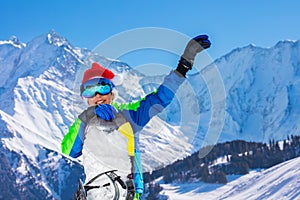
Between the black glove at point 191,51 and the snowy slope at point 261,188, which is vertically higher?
the snowy slope at point 261,188

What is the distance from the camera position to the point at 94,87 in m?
4.97

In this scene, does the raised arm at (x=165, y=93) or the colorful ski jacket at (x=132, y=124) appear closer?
the colorful ski jacket at (x=132, y=124)

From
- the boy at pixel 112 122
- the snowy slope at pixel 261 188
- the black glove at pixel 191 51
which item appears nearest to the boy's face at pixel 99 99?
the boy at pixel 112 122

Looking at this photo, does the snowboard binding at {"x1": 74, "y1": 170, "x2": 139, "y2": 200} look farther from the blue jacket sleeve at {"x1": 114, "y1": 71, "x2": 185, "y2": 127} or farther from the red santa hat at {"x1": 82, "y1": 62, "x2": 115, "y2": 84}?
the red santa hat at {"x1": 82, "y1": 62, "x2": 115, "y2": 84}

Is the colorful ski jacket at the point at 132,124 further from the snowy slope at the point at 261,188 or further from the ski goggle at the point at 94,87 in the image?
the snowy slope at the point at 261,188

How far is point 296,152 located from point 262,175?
62.8m

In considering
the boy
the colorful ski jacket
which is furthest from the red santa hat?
the colorful ski jacket

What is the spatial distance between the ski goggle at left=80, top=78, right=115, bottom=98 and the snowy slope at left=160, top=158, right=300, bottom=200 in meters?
74.3

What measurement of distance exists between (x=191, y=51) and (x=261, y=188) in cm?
10587

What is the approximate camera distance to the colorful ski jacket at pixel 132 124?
15.4 ft

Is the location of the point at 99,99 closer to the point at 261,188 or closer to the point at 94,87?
the point at 94,87

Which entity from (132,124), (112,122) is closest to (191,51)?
(132,124)

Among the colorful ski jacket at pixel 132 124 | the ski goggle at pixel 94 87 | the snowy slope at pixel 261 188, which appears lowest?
the colorful ski jacket at pixel 132 124

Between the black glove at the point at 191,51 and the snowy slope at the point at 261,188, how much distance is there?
74208 mm
